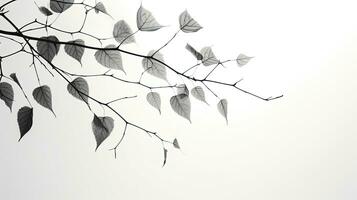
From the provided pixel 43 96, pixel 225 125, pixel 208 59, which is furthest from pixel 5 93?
pixel 225 125

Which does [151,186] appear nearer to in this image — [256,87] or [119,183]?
[119,183]

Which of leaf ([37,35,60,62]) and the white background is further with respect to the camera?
the white background

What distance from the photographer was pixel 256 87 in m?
1.10

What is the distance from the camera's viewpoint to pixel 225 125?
1055 millimetres

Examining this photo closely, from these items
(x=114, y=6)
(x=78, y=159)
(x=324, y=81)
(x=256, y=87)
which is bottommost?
(x=324, y=81)

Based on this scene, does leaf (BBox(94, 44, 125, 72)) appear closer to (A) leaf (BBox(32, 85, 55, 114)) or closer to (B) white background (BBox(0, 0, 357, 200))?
(A) leaf (BBox(32, 85, 55, 114))

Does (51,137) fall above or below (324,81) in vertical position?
above

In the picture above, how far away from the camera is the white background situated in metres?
0.95

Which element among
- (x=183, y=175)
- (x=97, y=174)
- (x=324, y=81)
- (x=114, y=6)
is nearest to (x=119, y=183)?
(x=97, y=174)

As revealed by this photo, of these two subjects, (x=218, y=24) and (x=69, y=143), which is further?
(x=218, y=24)

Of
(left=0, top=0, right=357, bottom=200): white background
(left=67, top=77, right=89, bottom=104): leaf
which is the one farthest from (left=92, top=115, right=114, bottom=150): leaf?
(left=0, top=0, right=357, bottom=200): white background

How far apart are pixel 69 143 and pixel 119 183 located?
149 mm

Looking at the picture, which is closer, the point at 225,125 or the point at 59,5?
the point at 59,5

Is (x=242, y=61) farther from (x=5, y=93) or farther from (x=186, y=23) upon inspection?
(x=5, y=93)
